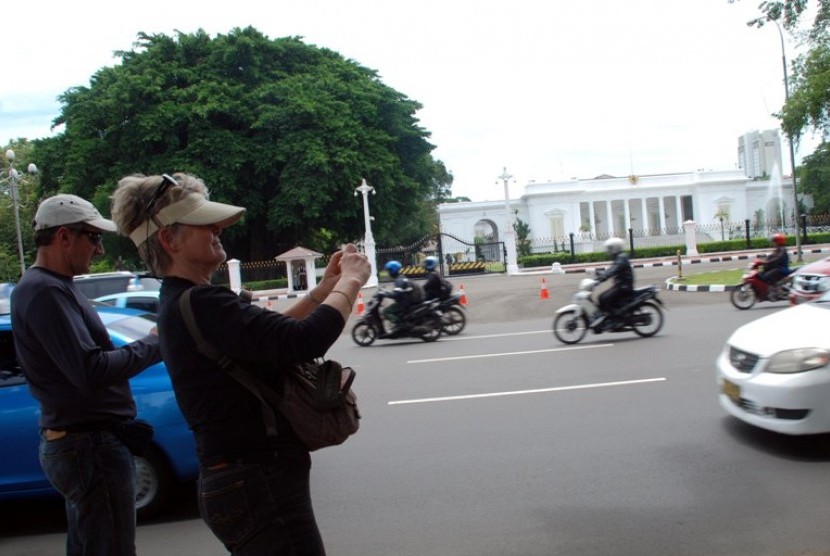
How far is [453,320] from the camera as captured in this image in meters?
13.4

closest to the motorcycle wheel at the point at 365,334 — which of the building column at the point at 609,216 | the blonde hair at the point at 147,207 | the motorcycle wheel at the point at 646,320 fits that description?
the motorcycle wheel at the point at 646,320

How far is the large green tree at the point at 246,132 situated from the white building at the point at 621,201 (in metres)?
22.6

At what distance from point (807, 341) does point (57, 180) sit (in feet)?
119

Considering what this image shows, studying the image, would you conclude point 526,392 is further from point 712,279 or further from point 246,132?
point 246,132

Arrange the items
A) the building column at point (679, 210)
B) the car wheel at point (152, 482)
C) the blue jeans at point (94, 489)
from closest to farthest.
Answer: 1. the blue jeans at point (94, 489)
2. the car wheel at point (152, 482)
3. the building column at point (679, 210)

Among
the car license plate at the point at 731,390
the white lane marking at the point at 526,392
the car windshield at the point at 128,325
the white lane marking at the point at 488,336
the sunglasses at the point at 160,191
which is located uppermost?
the sunglasses at the point at 160,191

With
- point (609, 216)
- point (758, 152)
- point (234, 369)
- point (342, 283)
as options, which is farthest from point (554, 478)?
point (758, 152)

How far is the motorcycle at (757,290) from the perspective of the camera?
533 inches

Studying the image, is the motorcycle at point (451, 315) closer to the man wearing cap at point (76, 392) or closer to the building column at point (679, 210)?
the man wearing cap at point (76, 392)

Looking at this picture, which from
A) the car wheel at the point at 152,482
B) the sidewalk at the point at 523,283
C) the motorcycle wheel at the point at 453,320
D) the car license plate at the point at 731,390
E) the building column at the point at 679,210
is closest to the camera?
the car wheel at the point at 152,482

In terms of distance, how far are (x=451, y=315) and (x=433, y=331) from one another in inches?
28.7

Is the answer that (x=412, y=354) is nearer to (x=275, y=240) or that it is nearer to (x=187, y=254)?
(x=187, y=254)

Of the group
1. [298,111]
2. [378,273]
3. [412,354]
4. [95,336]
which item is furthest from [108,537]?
[378,273]

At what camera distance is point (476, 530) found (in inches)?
166
